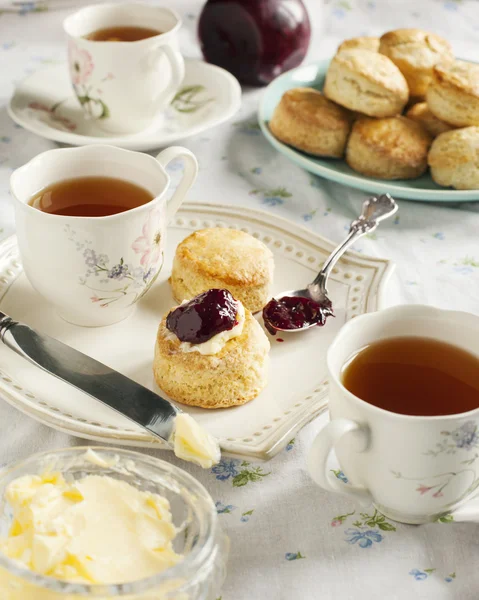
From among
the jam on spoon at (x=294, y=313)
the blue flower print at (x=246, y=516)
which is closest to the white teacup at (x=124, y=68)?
the jam on spoon at (x=294, y=313)

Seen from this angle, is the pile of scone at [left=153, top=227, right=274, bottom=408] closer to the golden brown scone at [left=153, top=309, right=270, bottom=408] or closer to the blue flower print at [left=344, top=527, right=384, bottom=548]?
the golden brown scone at [left=153, top=309, right=270, bottom=408]

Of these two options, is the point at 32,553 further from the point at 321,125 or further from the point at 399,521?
the point at 321,125

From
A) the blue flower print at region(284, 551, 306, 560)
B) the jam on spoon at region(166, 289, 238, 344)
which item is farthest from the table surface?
the jam on spoon at region(166, 289, 238, 344)

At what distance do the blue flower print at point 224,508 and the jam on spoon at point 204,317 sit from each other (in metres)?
0.26

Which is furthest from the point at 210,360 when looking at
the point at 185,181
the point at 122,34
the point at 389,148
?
the point at 122,34

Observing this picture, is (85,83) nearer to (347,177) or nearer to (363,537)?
(347,177)

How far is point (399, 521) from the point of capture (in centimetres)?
105

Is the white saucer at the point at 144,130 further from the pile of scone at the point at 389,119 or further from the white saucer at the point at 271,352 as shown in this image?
the white saucer at the point at 271,352

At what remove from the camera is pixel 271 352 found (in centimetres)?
135

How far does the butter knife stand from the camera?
3.68 feet

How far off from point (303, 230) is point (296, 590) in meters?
0.84

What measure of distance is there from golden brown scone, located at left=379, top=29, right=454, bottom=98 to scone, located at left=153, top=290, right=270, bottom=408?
118 centimetres

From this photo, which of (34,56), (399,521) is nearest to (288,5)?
(34,56)

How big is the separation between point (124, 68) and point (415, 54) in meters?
0.83
